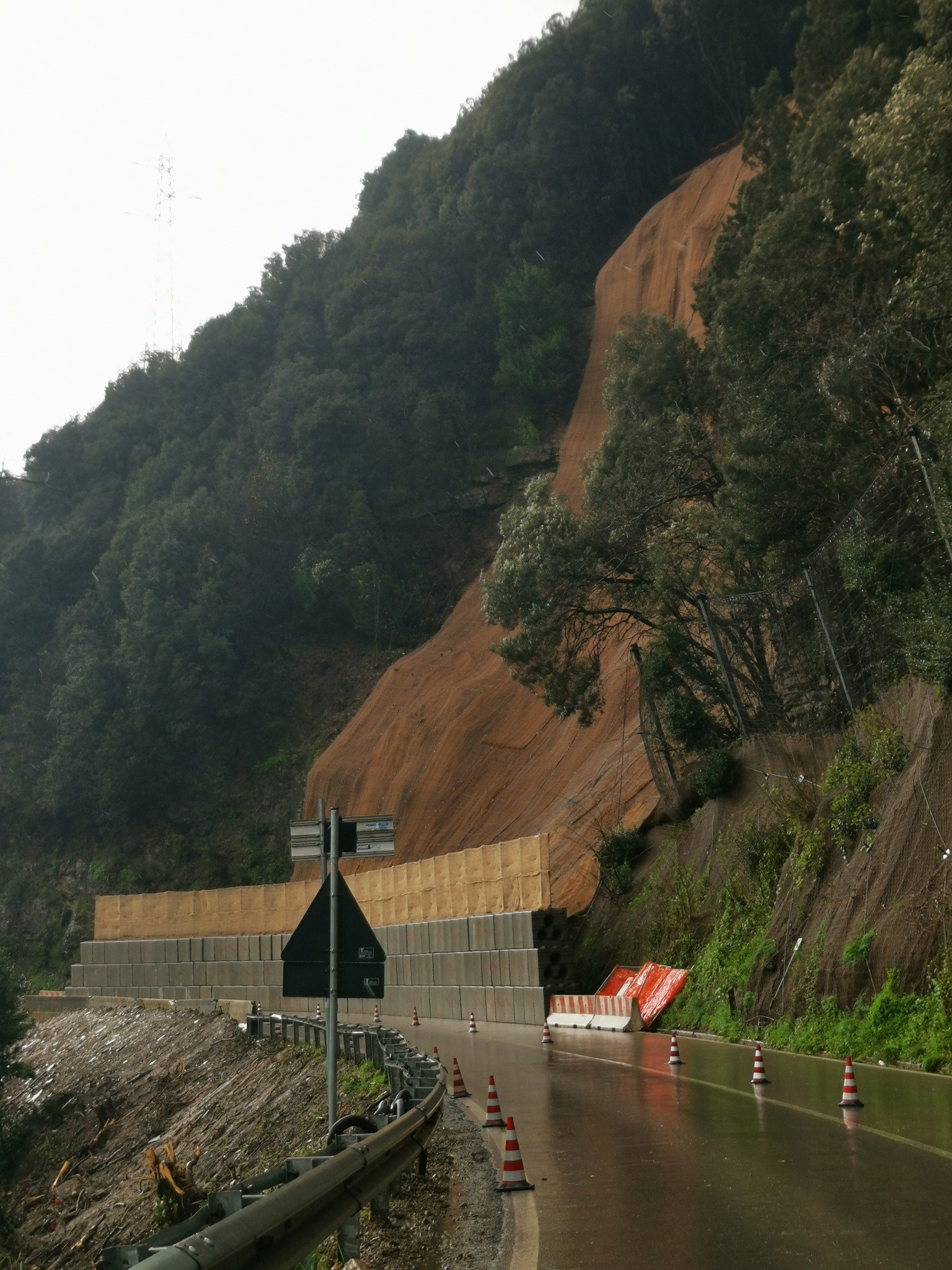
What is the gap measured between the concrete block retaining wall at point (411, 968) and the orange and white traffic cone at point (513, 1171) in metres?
19.2

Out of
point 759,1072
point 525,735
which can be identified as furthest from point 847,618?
point 525,735

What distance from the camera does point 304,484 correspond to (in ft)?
219

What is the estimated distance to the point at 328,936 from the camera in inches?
392

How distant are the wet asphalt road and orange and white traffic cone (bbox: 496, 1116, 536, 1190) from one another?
0.51 feet

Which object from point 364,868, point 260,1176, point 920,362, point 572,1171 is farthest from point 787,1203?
point 364,868

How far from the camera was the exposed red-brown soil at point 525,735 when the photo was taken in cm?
4269

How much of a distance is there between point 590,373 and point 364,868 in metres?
28.9

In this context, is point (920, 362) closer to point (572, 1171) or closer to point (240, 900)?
point (572, 1171)

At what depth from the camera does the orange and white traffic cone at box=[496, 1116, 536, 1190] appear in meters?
8.66

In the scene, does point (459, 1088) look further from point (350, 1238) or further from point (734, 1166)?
point (350, 1238)

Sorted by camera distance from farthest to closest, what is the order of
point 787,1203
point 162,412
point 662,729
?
point 162,412 < point 662,729 < point 787,1203

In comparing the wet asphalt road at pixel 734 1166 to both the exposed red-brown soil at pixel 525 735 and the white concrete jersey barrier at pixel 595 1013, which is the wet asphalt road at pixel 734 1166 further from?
the exposed red-brown soil at pixel 525 735

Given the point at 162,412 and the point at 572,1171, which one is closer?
the point at 572,1171

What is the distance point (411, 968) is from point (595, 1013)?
35.5 feet
